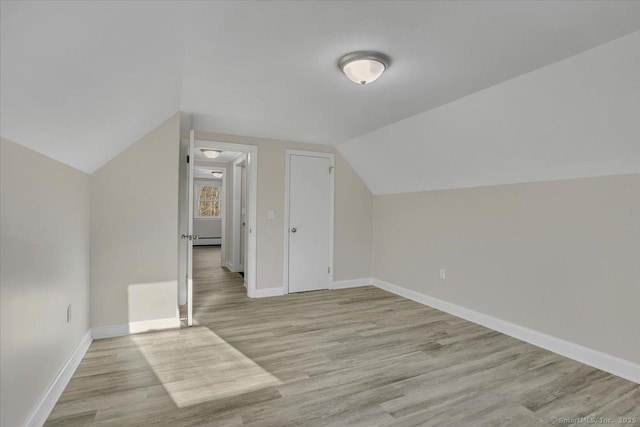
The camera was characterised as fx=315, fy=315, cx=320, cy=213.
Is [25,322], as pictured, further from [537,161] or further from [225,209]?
[225,209]

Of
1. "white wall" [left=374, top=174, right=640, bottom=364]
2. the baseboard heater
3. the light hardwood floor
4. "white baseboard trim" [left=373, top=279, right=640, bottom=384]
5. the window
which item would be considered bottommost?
the light hardwood floor

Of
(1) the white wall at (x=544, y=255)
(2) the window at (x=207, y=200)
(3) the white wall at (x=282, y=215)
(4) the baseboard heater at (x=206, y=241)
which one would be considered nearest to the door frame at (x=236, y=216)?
(3) the white wall at (x=282, y=215)

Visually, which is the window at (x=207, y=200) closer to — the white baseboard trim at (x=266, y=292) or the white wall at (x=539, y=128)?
the white baseboard trim at (x=266, y=292)

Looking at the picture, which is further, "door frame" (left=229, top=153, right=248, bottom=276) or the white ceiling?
"door frame" (left=229, top=153, right=248, bottom=276)

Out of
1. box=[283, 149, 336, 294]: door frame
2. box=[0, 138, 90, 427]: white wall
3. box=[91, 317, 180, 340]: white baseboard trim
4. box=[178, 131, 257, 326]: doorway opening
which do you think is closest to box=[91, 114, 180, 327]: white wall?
box=[91, 317, 180, 340]: white baseboard trim

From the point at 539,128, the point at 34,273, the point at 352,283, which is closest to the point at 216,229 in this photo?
the point at 352,283

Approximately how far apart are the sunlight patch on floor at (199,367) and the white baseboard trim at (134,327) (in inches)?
3.8

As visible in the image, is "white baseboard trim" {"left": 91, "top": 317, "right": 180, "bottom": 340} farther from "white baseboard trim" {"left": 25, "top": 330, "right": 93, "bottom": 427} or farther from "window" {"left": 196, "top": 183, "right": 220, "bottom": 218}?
"window" {"left": 196, "top": 183, "right": 220, "bottom": 218}

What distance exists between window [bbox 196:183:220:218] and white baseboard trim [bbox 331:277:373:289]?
26.0ft

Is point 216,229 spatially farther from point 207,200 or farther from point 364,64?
point 364,64

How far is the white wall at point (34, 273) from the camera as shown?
4.81ft

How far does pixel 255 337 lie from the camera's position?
305 centimetres

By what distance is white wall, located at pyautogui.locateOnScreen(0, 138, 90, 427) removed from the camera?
1.47 metres

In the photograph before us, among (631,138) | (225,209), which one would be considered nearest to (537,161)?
(631,138)
